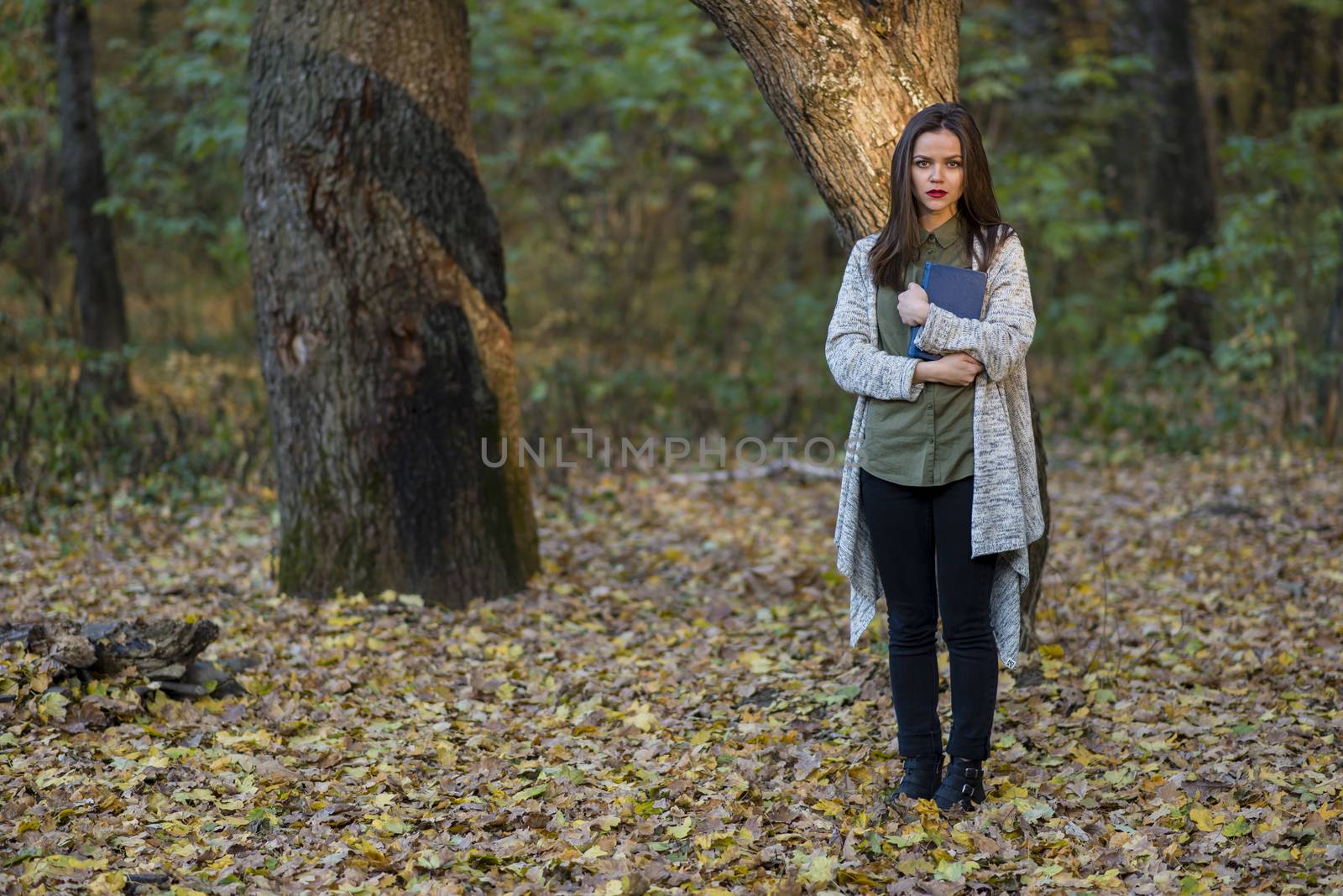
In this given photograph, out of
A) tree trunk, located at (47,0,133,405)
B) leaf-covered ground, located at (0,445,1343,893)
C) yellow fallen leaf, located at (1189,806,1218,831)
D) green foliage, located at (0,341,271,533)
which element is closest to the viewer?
leaf-covered ground, located at (0,445,1343,893)

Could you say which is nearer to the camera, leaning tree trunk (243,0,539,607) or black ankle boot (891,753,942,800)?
black ankle boot (891,753,942,800)

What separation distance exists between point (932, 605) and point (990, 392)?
0.65m

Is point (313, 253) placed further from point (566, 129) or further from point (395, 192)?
point (566, 129)

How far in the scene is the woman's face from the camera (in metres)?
3.24

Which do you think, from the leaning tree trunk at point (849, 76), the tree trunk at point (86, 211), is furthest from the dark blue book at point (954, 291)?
the tree trunk at point (86, 211)

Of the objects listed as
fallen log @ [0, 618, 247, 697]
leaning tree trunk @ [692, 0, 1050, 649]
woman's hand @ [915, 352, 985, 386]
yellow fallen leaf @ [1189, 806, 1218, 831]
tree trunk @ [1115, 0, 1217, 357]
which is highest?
tree trunk @ [1115, 0, 1217, 357]

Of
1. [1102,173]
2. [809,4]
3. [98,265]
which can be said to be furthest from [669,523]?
[1102,173]

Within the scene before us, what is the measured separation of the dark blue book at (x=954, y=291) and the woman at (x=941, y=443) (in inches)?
1.4

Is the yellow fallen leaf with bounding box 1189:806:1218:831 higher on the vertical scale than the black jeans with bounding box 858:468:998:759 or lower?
lower

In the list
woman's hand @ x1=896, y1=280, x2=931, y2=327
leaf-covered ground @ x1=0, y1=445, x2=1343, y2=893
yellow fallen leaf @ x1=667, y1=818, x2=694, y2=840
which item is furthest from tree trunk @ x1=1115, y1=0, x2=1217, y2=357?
yellow fallen leaf @ x1=667, y1=818, x2=694, y2=840

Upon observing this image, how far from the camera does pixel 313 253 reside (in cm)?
534

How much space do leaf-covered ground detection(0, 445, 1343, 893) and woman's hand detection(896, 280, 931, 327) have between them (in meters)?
1.40

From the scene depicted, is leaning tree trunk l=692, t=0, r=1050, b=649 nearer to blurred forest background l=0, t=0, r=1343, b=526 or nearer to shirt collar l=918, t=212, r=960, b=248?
shirt collar l=918, t=212, r=960, b=248

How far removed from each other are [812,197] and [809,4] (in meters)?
8.42
